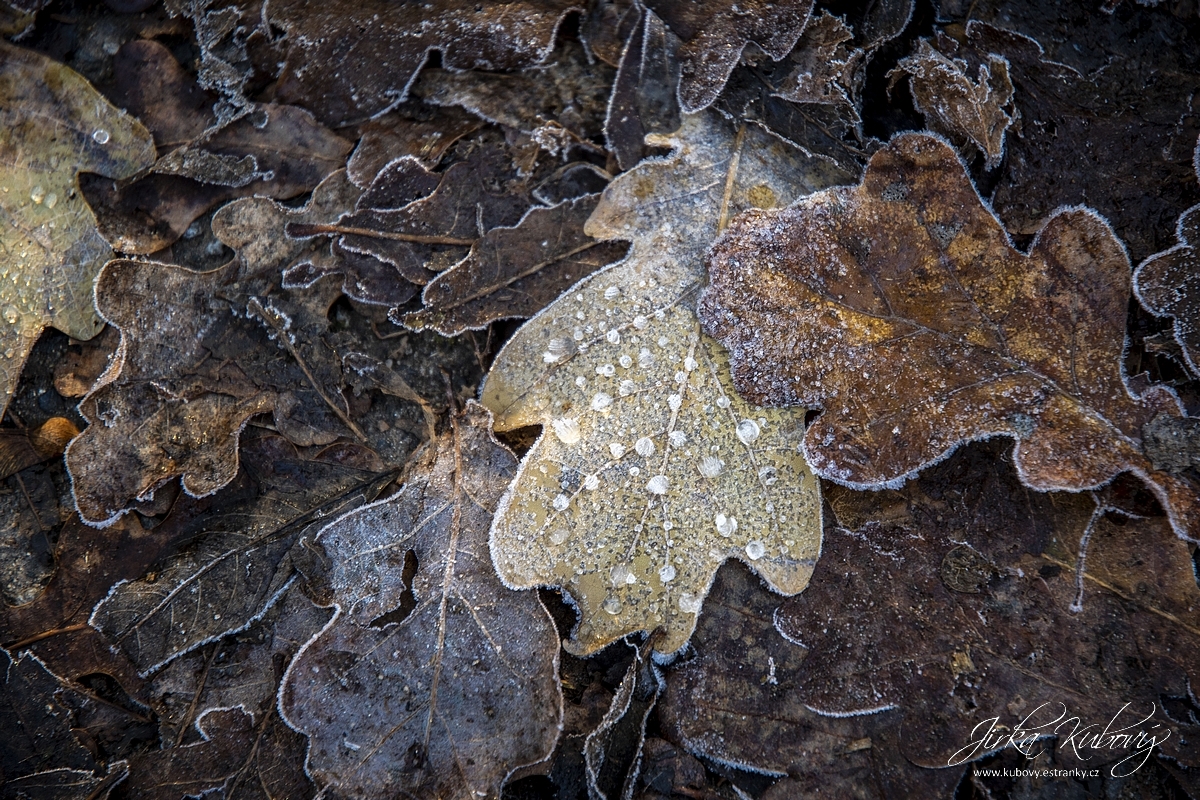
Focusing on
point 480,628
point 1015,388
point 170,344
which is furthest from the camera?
point 170,344

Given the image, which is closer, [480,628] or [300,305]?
[480,628]

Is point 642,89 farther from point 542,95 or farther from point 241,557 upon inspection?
point 241,557

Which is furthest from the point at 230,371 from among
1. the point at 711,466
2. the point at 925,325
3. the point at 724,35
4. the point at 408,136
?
the point at 925,325

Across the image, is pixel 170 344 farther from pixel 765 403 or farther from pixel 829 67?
pixel 829 67

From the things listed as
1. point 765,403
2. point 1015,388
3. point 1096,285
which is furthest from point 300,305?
point 1096,285

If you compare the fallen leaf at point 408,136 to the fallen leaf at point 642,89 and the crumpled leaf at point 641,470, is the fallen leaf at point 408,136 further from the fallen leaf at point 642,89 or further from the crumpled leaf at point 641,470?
the crumpled leaf at point 641,470

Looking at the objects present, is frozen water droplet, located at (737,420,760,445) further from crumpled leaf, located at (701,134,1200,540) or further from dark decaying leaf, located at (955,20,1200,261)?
dark decaying leaf, located at (955,20,1200,261)

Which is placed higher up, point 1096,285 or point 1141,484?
point 1096,285

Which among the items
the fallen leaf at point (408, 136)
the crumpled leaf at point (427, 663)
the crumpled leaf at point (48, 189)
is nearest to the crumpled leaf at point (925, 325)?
the crumpled leaf at point (427, 663)
